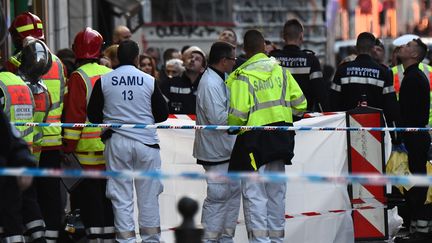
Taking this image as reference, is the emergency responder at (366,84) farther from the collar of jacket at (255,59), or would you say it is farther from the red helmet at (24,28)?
the red helmet at (24,28)

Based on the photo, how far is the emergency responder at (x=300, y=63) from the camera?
15.2 m

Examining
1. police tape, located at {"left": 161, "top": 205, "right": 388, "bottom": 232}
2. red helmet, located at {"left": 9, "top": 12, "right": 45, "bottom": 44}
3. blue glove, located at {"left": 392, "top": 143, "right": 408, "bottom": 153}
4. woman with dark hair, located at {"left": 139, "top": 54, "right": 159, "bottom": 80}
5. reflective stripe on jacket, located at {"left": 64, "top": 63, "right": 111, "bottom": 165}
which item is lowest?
police tape, located at {"left": 161, "top": 205, "right": 388, "bottom": 232}

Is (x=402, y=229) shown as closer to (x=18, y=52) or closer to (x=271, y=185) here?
(x=271, y=185)

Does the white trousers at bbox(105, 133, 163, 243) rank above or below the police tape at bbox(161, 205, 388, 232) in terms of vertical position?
above

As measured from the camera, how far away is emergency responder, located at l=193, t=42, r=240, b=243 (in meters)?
12.2

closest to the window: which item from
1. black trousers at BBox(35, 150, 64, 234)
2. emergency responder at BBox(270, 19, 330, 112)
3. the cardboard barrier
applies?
emergency responder at BBox(270, 19, 330, 112)

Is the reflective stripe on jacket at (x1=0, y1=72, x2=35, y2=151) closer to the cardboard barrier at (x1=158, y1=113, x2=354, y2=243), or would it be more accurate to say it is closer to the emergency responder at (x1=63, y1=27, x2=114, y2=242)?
the emergency responder at (x1=63, y1=27, x2=114, y2=242)

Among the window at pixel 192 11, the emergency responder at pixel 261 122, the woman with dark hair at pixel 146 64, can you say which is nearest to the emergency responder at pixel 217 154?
the emergency responder at pixel 261 122

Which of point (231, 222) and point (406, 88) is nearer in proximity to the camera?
point (231, 222)

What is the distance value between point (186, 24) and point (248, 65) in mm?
26242

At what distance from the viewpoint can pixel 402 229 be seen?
15.4 meters

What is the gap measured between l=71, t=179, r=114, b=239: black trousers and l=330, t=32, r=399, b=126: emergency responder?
3.05 metres

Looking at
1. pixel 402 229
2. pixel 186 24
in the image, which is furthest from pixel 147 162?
pixel 186 24

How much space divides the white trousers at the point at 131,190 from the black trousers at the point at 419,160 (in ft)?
10.6
